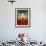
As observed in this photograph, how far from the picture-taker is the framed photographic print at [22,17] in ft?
17.0

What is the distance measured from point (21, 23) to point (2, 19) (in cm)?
74

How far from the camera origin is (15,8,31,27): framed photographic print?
204 inches

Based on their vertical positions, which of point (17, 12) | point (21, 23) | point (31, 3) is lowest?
point (21, 23)

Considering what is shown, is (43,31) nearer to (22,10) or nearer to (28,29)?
(28,29)

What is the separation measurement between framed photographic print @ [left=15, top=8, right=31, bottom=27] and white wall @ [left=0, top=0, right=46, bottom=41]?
0.38ft

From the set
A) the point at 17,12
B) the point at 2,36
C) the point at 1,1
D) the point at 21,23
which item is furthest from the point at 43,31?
the point at 1,1

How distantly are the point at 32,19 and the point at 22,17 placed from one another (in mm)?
393

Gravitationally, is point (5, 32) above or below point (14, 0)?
below

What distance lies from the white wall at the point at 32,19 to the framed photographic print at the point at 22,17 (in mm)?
115

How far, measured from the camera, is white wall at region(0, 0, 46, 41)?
5.16 metres

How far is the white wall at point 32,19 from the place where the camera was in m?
5.16

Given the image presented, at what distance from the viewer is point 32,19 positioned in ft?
17.0

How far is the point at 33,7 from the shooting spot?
5.16m

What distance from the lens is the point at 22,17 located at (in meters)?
5.23
